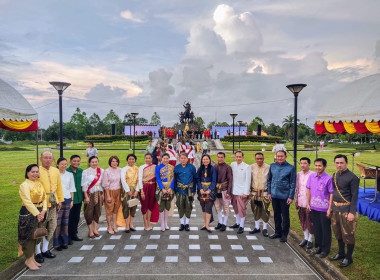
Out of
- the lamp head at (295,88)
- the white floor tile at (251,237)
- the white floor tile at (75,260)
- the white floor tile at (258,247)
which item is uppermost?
the lamp head at (295,88)

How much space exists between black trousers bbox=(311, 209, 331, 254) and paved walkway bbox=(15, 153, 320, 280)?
0.46 m

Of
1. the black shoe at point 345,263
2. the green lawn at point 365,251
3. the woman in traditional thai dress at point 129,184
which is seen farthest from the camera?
the woman in traditional thai dress at point 129,184

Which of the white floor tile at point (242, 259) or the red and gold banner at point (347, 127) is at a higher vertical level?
the red and gold banner at point (347, 127)

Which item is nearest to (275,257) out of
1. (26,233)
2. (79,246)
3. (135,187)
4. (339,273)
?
(339,273)

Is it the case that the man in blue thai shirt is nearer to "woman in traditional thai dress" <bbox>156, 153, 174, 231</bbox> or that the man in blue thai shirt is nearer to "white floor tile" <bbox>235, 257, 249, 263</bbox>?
"white floor tile" <bbox>235, 257, 249, 263</bbox>

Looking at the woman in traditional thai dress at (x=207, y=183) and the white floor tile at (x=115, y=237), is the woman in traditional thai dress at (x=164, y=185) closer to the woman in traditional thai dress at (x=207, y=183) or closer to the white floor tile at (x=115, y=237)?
the woman in traditional thai dress at (x=207, y=183)

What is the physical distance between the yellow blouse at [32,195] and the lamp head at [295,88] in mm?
6510

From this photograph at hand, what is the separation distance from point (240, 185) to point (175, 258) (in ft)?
7.01

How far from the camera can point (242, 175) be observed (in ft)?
20.1

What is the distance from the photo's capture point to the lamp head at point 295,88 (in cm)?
776

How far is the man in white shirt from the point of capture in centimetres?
605

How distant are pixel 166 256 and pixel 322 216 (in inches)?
109

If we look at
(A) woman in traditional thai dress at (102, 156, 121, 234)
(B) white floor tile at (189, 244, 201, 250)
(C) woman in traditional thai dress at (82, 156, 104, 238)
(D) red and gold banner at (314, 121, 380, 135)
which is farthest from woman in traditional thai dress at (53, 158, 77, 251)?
(D) red and gold banner at (314, 121, 380, 135)

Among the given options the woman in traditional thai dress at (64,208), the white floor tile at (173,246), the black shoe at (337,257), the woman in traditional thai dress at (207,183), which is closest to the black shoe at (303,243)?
the black shoe at (337,257)
